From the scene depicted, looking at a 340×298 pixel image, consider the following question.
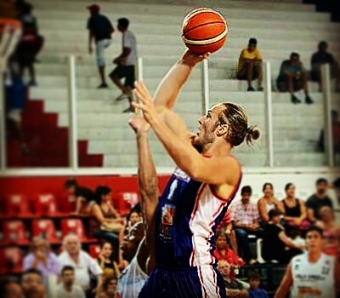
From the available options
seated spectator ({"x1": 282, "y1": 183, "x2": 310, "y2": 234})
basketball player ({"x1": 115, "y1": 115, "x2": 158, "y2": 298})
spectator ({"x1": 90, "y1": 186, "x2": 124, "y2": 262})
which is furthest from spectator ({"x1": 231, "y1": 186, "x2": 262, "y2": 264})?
spectator ({"x1": 90, "y1": 186, "x2": 124, "y2": 262})

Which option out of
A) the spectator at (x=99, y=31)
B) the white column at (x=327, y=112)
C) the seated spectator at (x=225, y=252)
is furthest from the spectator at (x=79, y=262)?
the white column at (x=327, y=112)

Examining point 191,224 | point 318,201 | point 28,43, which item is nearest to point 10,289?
point 191,224

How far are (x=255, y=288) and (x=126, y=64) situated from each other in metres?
0.75

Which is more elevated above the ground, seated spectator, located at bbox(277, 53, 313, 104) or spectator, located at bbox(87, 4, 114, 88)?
spectator, located at bbox(87, 4, 114, 88)

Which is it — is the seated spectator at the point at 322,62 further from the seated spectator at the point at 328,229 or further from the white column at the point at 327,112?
the seated spectator at the point at 328,229

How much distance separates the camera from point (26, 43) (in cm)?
274

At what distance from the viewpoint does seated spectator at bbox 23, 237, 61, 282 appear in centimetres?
Result: 278

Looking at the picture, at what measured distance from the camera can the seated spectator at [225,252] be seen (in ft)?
9.78

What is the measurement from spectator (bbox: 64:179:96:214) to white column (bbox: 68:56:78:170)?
55 mm

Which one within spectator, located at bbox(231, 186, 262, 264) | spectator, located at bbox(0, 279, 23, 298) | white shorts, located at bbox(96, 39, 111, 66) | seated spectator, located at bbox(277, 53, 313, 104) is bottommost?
spectator, located at bbox(0, 279, 23, 298)

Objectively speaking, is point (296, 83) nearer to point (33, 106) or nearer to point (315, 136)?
point (315, 136)

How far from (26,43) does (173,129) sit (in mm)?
476

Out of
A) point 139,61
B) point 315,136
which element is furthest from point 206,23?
point 315,136

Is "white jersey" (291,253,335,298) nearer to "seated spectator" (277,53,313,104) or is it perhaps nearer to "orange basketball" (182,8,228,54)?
"seated spectator" (277,53,313,104)
